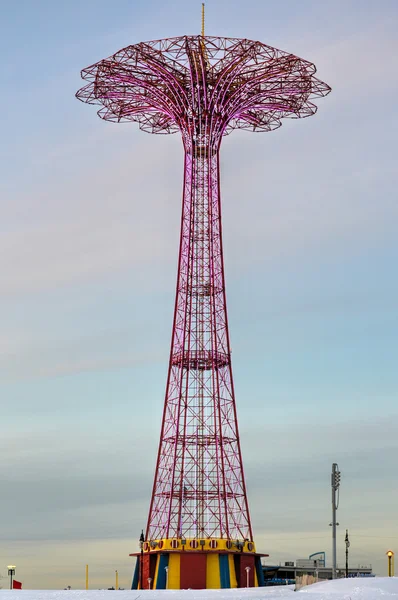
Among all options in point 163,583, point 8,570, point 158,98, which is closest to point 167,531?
point 163,583

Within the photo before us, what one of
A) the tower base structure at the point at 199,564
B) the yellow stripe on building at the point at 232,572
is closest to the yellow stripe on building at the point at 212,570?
the tower base structure at the point at 199,564

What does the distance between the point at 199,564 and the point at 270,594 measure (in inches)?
2536

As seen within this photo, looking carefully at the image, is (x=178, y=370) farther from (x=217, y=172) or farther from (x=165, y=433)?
(x=217, y=172)

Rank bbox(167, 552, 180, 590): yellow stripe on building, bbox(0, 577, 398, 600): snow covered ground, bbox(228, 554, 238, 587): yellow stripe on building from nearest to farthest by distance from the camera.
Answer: bbox(0, 577, 398, 600): snow covered ground < bbox(167, 552, 180, 590): yellow stripe on building < bbox(228, 554, 238, 587): yellow stripe on building

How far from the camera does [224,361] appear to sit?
3858 inches

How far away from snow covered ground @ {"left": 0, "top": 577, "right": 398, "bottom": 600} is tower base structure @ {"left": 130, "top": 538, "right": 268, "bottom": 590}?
61686 millimetres

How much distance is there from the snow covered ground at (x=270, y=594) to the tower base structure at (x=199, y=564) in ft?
202

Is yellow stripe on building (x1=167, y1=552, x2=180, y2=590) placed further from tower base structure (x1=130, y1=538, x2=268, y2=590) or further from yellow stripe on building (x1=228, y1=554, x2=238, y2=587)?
yellow stripe on building (x1=228, y1=554, x2=238, y2=587)

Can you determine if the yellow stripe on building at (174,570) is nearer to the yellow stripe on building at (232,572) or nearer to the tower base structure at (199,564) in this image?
the tower base structure at (199,564)

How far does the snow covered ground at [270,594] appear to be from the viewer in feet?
97.7

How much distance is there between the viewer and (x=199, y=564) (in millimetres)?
95375

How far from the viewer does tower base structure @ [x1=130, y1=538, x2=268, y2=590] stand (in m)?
95.1

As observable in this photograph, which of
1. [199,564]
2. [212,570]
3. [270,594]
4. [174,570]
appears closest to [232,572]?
[212,570]

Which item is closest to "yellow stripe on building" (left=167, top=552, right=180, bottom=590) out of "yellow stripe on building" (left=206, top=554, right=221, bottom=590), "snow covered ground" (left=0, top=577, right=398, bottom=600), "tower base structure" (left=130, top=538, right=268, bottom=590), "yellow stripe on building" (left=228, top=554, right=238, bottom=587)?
"tower base structure" (left=130, top=538, right=268, bottom=590)
